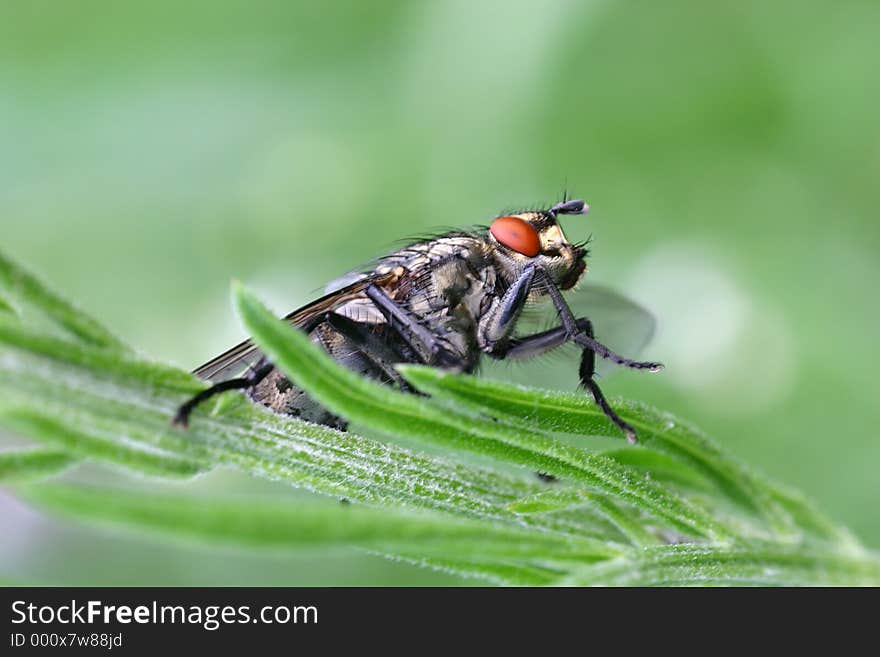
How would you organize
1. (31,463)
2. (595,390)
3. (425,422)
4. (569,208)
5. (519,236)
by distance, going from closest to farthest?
(31,463)
(425,422)
(595,390)
(519,236)
(569,208)

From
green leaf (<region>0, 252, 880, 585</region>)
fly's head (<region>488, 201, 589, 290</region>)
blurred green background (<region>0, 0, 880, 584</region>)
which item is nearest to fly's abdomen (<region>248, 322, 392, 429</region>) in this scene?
fly's head (<region>488, 201, 589, 290</region>)

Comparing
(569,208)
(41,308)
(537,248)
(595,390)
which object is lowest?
(41,308)

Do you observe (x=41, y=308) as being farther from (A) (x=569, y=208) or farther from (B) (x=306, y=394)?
(A) (x=569, y=208)

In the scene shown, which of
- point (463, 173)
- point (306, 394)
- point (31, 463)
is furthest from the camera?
point (463, 173)

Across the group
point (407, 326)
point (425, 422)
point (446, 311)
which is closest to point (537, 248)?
point (446, 311)

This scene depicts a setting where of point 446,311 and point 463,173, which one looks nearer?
point 446,311

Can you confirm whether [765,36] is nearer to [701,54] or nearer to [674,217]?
[701,54]

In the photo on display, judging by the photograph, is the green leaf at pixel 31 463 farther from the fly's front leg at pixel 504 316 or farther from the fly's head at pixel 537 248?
the fly's head at pixel 537 248

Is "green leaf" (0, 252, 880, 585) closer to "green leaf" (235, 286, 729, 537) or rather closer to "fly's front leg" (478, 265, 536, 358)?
"green leaf" (235, 286, 729, 537)

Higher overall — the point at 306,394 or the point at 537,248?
the point at 537,248
